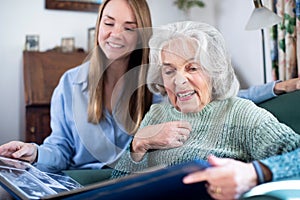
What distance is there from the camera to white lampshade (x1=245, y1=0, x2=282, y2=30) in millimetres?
1948

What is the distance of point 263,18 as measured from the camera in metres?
1.97

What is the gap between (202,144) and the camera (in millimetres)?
1050

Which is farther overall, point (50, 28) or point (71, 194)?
point (50, 28)

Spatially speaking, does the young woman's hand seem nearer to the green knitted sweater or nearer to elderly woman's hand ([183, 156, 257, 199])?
the green knitted sweater

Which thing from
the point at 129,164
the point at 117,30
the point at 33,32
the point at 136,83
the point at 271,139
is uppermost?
the point at 33,32

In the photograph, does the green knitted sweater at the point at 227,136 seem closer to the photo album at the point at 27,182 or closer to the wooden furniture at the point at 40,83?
the photo album at the point at 27,182

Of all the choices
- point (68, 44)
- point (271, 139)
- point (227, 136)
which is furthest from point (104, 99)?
point (68, 44)

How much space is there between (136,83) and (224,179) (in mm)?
789

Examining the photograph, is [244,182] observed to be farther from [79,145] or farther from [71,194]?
[79,145]

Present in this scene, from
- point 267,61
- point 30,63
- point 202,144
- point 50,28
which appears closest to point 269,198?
point 202,144

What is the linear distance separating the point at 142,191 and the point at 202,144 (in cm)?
46

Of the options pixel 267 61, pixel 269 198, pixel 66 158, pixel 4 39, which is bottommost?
pixel 66 158

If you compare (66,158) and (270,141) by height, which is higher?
(270,141)

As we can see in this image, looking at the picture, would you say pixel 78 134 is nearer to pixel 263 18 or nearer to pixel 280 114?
pixel 280 114
